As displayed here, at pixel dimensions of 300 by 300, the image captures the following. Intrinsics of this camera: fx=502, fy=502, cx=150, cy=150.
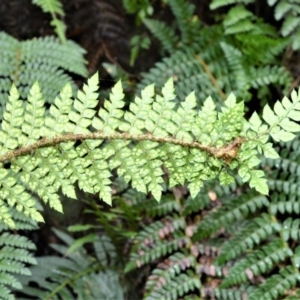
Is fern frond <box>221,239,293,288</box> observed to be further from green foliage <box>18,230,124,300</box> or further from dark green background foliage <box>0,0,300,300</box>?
green foliage <box>18,230,124,300</box>

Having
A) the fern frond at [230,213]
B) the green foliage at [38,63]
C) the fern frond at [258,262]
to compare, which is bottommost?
the fern frond at [258,262]

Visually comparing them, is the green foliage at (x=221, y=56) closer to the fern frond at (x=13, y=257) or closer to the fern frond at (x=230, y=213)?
the fern frond at (x=230, y=213)

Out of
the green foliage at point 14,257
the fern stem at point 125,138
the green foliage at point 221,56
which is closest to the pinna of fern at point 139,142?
the fern stem at point 125,138

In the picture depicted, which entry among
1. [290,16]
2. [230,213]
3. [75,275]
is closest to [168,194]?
[230,213]

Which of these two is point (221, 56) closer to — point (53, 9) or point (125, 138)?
point (53, 9)

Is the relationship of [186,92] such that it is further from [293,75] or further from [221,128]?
[221,128]

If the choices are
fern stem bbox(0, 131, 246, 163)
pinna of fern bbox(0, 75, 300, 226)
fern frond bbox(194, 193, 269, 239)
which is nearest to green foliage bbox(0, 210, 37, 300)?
pinna of fern bbox(0, 75, 300, 226)

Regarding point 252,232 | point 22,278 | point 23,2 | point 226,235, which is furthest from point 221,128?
point 23,2
